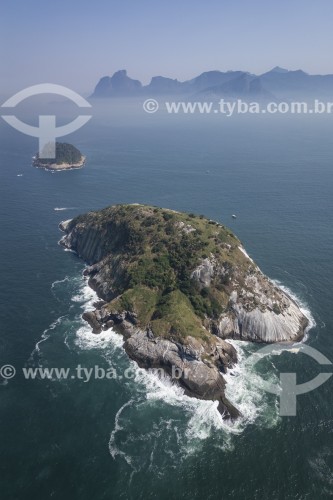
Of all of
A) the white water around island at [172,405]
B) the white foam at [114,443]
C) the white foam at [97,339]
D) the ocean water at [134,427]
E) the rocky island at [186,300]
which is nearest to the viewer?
the ocean water at [134,427]

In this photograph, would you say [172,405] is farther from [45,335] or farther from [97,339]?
[45,335]

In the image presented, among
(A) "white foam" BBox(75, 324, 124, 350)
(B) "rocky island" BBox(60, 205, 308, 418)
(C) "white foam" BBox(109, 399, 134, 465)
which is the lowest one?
(C) "white foam" BBox(109, 399, 134, 465)

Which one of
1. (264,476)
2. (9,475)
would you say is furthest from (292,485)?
(9,475)

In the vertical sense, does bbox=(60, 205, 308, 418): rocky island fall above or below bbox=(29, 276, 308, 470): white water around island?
above

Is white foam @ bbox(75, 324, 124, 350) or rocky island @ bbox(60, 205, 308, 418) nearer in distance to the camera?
rocky island @ bbox(60, 205, 308, 418)

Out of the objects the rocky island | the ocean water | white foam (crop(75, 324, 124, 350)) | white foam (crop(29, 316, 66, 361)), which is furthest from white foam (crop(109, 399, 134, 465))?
white foam (crop(29, 316, 66, 361))

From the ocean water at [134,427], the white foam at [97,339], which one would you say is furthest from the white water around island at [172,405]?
the ocean water at [134,427]

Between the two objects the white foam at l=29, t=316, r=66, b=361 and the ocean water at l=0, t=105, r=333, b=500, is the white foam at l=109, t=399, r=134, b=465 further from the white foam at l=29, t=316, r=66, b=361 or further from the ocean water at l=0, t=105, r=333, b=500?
the white foam at l=29, t=316, r=66, b=361

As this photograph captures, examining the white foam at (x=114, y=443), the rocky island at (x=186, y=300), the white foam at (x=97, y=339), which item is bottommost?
the white foam at (x=114, y=443)

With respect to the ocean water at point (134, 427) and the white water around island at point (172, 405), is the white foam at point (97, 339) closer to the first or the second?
the white water around island at point (172, 405)
